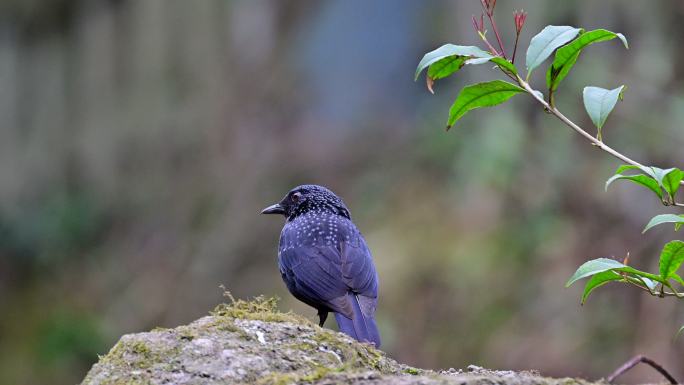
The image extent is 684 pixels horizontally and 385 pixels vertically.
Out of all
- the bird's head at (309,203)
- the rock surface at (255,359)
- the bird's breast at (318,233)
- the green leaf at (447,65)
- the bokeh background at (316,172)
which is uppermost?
the bokeh background at (316,172)

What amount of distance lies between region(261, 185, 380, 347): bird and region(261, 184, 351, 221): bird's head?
68 mm

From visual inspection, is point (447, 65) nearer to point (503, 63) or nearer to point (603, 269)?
point (503, 63)

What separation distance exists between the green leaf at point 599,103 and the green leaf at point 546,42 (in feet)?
0.55

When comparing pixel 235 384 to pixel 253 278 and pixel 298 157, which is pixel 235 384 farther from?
pixel 298 157

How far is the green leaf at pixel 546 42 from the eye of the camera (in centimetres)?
231

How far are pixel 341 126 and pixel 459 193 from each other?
3.74 metres

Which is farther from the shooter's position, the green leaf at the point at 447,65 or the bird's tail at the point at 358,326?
the bird's tail at the point at 358,326

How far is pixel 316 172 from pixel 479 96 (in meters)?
8.40

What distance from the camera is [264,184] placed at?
1067 centimetres

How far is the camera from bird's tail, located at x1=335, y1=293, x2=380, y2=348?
3.81 meters

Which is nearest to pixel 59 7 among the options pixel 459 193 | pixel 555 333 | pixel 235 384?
pixel 459 193

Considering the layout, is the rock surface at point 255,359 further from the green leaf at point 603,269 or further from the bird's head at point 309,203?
the bird's head at point 309,203

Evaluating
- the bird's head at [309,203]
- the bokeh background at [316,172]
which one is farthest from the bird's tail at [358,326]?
the bokeh background at [316,172]

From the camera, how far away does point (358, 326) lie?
12.7ft
